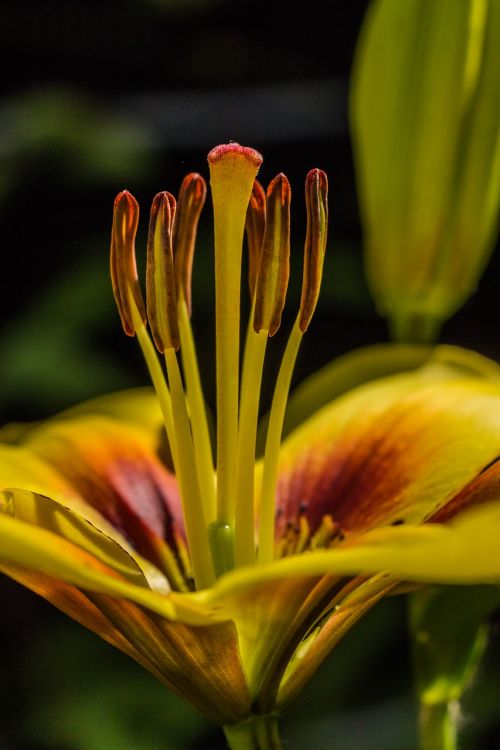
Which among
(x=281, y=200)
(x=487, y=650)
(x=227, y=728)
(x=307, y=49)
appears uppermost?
(x=307, y=49)

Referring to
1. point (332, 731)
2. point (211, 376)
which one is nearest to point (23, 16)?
point (211, 376)

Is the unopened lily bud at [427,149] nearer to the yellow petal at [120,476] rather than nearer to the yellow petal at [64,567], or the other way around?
the yellow petal at [120,476]

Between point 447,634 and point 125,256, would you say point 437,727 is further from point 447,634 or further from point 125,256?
point 125,256

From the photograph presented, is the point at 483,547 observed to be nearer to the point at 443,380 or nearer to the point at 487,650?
the point at 443,380

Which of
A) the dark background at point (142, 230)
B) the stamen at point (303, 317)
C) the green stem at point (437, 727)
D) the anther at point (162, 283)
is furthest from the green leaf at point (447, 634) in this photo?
the dark background at point (142, 230)

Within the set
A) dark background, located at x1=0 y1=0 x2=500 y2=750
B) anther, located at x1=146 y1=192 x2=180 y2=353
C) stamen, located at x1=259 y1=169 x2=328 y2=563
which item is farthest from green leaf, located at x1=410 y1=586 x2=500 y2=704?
dark background, located at x1=0 y1=0 x2=500 y2=750

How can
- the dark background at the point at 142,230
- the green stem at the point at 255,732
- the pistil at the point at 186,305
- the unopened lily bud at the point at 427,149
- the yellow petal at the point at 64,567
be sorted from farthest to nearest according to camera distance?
the dark background at the point at 142,230
the unopened lily bud at the point at 427,149
the pistil at the point at 186,305
the green stem at the point at 255,732
the yellow petal at the point at 64,567
